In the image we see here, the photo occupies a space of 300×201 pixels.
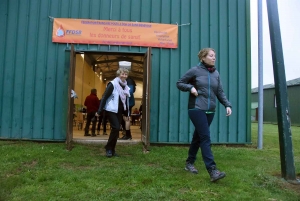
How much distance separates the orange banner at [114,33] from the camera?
6.73 metres

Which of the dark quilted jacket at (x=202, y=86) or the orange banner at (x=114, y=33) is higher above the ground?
the orange banner at (x=114, y=33)

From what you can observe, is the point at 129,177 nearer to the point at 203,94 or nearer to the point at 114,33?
the point at 203,94

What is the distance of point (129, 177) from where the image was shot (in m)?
3.89

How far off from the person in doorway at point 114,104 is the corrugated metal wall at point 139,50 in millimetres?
1607

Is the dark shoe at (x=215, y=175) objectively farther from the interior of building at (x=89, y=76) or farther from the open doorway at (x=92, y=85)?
the interior of building at (x=89, y=76)

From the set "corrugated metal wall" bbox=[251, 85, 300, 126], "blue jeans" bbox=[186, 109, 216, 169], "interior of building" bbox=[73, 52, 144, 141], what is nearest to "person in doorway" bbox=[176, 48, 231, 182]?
"blue jeans" bbox=[186, 109, 216, 169]

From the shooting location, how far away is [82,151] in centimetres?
565

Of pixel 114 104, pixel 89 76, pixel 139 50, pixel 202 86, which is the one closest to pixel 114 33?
pixel 139 50

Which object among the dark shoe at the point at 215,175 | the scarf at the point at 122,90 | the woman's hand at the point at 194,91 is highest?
the scarf at the point at 122,90

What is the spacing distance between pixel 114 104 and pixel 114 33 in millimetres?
2335

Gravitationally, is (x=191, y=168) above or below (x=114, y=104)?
below

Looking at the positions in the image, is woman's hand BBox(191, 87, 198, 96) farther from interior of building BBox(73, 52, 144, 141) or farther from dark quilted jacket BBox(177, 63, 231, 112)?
interior of building BBox(73, 52, 144, 141)

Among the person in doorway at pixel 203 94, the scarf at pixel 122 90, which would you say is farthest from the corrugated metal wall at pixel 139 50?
the person in doorway at pixel 203 94

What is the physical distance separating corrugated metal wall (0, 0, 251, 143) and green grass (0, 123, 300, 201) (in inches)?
46.7
